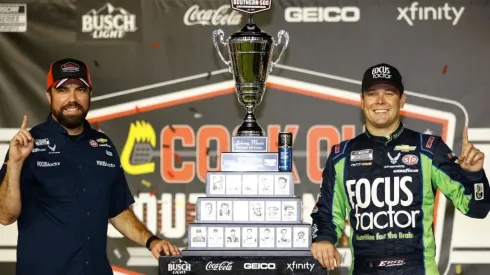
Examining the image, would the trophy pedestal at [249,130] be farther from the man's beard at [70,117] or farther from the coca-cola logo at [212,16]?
the coca-cola logo at [212,16]

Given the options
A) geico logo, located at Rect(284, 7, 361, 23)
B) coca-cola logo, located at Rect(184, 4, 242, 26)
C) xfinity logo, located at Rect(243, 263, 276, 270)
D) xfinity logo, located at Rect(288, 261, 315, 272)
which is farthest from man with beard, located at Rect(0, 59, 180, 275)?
geico logo, located at Rect(284, 7, 361, 23)

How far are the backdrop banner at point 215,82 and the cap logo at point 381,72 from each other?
1501mm

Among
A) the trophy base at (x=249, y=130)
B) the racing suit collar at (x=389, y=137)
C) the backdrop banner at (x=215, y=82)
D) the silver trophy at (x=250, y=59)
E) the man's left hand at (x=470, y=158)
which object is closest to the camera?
the man's left hand at (x=470, y=158)

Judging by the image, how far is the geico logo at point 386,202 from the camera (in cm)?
315

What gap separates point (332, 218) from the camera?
328 centimetres

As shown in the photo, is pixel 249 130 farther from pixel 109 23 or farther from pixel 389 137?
pixel 109 23

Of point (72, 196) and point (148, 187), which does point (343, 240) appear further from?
point (72, 196)

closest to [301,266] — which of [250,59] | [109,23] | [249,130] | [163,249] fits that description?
[163,249]

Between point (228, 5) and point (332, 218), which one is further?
point (228, 5)

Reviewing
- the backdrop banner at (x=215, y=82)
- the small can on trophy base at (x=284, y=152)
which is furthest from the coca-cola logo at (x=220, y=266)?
the backdrop banner at (x=215, y=82)

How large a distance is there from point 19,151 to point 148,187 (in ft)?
5.76

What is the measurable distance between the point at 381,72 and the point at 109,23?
2096mm

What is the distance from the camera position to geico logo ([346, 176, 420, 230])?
3.15 m

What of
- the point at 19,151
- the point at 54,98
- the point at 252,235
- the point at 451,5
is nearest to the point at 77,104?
the point at 54,98
